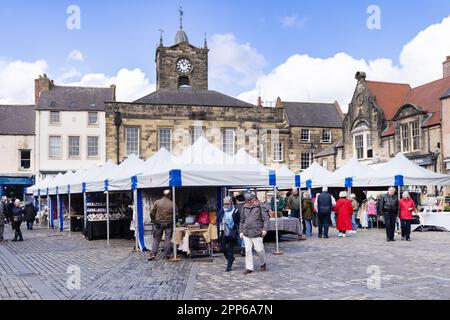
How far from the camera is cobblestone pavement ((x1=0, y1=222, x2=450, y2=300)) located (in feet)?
28.6

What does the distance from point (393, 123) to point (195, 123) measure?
15342 millimetres

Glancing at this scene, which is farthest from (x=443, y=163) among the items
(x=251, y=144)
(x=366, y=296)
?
(x=366, y=296)

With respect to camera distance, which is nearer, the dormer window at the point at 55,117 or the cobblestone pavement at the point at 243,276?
the cobblestone pavement at the point at 243,276

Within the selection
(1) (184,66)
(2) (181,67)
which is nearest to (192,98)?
(2) (181,67)

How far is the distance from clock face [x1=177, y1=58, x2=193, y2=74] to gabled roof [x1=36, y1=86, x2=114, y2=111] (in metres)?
7.32

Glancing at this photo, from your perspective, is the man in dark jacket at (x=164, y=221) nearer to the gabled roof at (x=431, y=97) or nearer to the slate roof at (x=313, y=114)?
the gabled roof at (x=431, y=97)

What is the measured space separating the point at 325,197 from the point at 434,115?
52.2ft

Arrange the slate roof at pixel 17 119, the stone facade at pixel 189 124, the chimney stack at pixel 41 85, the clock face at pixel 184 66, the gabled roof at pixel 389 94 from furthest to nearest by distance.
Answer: the clock face at pixel 184 66 < the chimney stack at pixel 41 85 < the slate roof at pixel 17 119 < the stone facade at pixel 189 124 < the gabled roof at pixel 389 94

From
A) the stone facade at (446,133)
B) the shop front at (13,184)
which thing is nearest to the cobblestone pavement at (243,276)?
the stone facade at (446,133)

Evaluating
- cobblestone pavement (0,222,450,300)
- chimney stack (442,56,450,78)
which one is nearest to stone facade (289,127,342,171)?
chimney stack (442,56,450,78)

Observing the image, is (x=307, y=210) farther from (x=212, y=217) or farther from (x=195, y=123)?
(x=195, y=123)

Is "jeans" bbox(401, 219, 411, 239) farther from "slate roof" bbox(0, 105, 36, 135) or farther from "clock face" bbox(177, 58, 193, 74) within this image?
"clock face" bbox(177, 58, 193, 74)

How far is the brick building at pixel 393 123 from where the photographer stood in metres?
31.2

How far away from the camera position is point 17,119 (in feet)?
153
